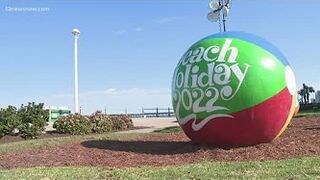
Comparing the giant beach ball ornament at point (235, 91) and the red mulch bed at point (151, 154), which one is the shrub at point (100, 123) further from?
the giant beach ball ornament at point (235, 91)

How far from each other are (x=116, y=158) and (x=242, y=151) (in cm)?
276

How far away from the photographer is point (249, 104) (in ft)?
35.9

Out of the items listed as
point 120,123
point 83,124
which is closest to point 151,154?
point 83,124

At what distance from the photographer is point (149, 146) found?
44.7 ft

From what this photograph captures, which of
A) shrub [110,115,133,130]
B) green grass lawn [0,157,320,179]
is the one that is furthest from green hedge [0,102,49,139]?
green grass lawn [0,157,320,179]

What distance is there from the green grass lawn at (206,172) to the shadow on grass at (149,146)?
8.91 ft

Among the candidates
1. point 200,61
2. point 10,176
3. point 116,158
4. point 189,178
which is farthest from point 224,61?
point 10,176

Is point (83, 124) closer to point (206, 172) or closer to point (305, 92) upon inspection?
point (206, 172)

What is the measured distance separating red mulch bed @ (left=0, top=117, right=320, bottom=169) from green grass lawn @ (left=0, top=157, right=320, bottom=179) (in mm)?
1329

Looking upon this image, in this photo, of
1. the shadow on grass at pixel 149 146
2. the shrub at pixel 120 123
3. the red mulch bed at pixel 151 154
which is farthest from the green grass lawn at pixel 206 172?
the shrub at pixel 120 123

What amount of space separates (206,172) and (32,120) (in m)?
13.7

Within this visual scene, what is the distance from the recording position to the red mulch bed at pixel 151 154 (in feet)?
35.2

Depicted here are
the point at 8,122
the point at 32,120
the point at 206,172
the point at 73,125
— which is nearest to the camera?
the point at 206,172

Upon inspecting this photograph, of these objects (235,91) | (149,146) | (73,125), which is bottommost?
(149,146)
